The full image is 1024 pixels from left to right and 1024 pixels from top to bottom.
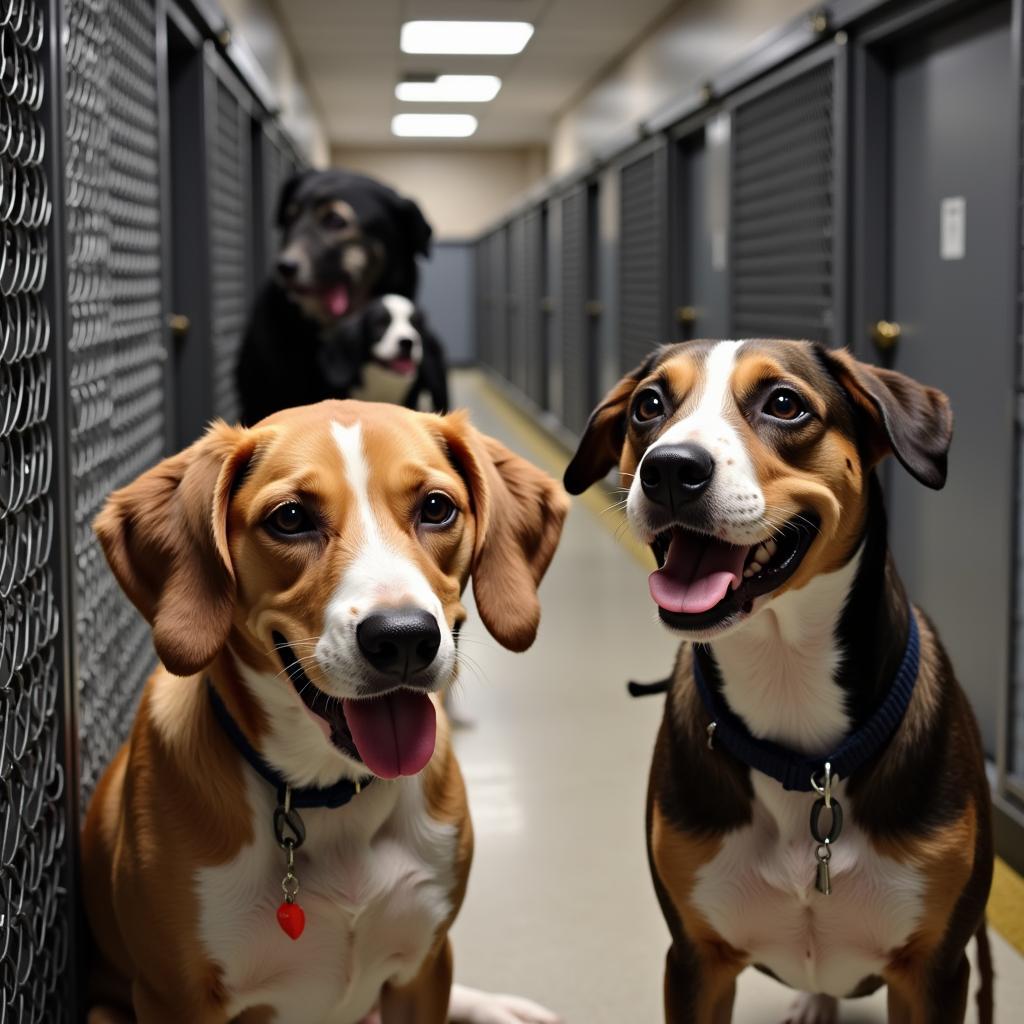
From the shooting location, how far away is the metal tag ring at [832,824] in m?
1.67

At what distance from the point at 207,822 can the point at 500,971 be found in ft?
3.53

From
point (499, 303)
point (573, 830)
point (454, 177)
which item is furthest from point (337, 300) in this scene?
point (454, 177)

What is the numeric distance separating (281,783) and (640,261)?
6202mm

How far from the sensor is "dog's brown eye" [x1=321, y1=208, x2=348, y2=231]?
3.47m

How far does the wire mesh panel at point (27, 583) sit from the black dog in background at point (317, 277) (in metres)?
1.46

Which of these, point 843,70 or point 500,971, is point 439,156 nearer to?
point 843,70

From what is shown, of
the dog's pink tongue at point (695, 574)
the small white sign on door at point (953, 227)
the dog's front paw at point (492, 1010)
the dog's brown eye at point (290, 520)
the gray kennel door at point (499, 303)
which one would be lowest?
the dog's front paw at point (492, 1010)

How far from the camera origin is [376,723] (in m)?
1.53

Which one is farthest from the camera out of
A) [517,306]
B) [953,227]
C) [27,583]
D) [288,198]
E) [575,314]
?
[517,306]

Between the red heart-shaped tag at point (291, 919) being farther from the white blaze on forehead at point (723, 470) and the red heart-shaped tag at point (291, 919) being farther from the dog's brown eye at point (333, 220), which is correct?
the dog's brown eye at point (333, 220)

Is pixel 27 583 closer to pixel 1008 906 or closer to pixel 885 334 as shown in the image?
pixel 1008 906

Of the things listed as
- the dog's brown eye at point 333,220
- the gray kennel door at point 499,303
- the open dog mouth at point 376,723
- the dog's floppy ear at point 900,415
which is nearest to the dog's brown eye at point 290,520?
the open dog mouth at point 376,723

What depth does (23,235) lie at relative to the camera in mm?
1806

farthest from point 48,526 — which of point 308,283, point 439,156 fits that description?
point 439,156
